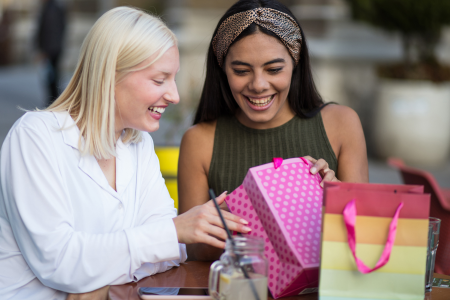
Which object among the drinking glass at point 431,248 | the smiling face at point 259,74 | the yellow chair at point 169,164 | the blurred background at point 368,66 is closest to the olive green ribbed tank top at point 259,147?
the smiling face at point 259,74

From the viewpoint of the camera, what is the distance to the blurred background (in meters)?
6.17

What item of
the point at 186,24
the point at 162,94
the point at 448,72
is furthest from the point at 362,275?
the point at 186,24

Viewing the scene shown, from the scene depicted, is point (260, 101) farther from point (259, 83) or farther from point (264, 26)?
point (264, 26)

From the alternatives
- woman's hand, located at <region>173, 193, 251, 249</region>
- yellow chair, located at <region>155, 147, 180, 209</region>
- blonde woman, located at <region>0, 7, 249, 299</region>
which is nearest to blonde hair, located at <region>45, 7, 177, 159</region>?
blonde woman, located at <region>0, 7, 249, 299</region>

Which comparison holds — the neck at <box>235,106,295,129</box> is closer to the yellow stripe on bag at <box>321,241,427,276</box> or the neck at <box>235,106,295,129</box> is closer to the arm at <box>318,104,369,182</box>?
the arm at <box>318,104,369,182</box>

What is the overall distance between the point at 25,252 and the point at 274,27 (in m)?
Result: 1.21

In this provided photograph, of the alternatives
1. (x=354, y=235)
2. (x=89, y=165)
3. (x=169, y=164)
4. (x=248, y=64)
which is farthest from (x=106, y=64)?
(x=169, y=164)

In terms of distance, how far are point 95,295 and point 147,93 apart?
616mm

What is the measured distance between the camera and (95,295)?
4.91 feet

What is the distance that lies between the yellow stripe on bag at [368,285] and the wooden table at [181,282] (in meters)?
0.21

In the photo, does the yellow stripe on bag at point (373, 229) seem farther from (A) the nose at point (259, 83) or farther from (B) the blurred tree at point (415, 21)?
(B) the blurred tree at point (415, 21)

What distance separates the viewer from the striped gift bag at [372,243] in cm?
124

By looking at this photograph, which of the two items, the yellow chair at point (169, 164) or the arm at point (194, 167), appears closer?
the arm at point (194, 167)

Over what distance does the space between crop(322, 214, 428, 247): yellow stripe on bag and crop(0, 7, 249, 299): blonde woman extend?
32 centimetres
